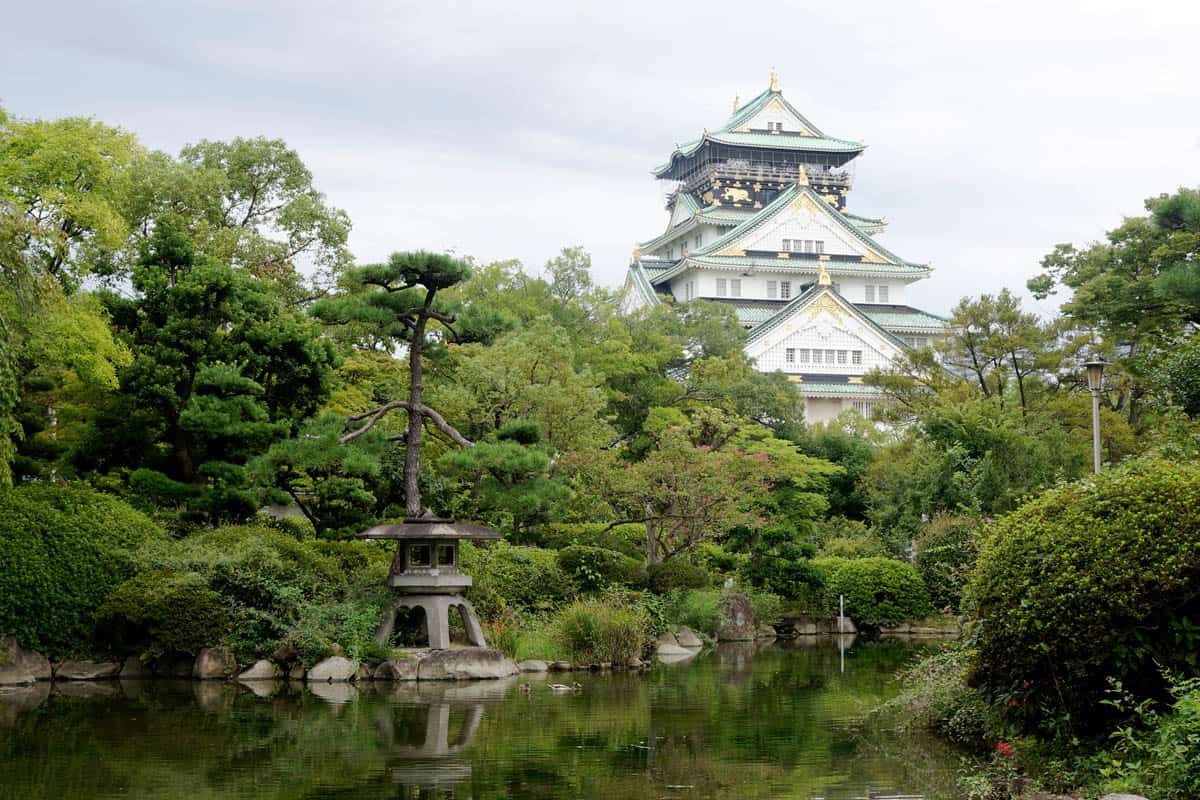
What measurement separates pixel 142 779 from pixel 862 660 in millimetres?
12884

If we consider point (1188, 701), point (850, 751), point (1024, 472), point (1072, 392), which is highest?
point (1072, 392)

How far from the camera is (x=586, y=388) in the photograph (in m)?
23.5

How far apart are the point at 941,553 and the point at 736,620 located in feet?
15.2

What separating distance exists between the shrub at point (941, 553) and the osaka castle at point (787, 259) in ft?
46.0

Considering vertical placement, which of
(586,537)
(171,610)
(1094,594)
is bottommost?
(171,610)

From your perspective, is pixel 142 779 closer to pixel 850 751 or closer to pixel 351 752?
pixel 351 752

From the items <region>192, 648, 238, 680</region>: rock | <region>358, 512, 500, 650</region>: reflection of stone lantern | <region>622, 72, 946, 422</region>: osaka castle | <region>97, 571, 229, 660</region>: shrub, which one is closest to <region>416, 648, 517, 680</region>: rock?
<region>358, 512, 500, 650</region>: reflection of stone lantern

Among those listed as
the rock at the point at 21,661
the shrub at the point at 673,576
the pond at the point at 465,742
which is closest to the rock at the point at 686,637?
the shrub at the point at 673,576

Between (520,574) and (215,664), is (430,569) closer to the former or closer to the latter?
(215,664)

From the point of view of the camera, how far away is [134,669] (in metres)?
16.6

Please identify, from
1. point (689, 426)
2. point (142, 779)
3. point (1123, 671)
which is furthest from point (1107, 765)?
point (689, 426)

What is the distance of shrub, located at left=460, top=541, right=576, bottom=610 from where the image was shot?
1883cm

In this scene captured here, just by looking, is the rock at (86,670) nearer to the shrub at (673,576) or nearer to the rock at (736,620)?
the shrub at (673,576)

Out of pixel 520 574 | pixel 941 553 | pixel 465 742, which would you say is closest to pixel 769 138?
pixel 941 553
